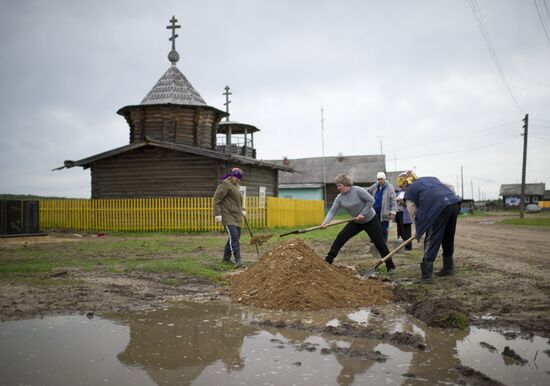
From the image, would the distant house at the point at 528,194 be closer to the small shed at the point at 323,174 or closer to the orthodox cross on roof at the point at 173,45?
the small shed at the point at 323,174

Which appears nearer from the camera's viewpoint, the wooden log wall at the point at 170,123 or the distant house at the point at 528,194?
the wooden log wall at the point at 170,123

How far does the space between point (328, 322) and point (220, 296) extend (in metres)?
2.04

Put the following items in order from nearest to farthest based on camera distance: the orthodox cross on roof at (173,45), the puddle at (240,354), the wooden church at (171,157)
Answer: the puddle at (240,354)
the wooden church at (171,157)
the orthodox cross on roof at (173,45)

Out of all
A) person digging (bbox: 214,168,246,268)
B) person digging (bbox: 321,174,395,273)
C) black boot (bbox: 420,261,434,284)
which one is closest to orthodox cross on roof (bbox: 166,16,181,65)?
person digging (bbox: 214,168,246,268)

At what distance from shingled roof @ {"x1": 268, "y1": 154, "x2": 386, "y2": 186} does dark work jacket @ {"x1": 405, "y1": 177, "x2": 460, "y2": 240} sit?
43687 mm

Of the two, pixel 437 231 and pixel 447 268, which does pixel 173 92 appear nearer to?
pixel 447 268

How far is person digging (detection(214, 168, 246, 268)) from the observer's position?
9.77m

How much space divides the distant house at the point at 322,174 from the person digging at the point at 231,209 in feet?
132

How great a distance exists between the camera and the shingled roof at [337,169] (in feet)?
173

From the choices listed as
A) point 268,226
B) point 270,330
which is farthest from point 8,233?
point 270,330

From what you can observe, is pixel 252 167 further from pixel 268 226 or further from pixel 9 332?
pixel 9 332

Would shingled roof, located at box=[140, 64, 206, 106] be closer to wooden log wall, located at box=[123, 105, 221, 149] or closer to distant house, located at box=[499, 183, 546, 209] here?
wooden log wall, located at box=[123, 105, 221, 149]

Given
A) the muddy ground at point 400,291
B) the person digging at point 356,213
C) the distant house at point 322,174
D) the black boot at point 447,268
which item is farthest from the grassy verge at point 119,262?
the distant house at point 322,174

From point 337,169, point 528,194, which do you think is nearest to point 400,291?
point 337,169
